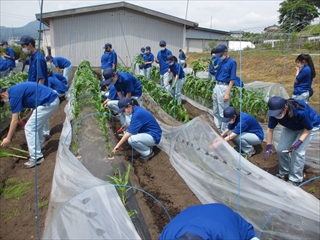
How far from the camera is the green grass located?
3.69m

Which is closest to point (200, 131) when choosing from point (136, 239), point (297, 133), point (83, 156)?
point (297, 133)

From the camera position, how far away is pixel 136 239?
198cm

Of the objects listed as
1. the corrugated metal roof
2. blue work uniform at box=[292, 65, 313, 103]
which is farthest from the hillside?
blue work uniform at box=[292, 65, 313, 103]

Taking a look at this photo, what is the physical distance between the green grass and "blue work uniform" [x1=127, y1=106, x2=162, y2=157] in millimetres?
1482

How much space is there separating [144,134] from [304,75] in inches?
117

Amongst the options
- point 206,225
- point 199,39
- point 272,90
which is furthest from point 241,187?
point 199,39

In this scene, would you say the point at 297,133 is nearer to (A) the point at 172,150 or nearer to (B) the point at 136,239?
(A) the point at 172,150

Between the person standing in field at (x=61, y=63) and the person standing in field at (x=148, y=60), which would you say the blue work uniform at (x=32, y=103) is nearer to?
the person standing in field at (x=61, y=63)

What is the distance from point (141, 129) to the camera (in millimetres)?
4414

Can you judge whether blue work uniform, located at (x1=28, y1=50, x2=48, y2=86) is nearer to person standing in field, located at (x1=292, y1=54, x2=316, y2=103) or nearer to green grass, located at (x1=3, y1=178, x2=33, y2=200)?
green grass, located at (x1=3, y1=178, x2=33, y2=200)

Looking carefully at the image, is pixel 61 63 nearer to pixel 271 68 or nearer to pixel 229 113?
pixel 229 113

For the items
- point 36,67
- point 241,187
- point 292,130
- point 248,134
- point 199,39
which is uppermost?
point 199,39

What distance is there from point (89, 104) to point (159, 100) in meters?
1.59

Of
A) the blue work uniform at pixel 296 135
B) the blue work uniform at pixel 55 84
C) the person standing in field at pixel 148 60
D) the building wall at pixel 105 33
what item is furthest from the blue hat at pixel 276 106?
the building wall at pixel 105 33
